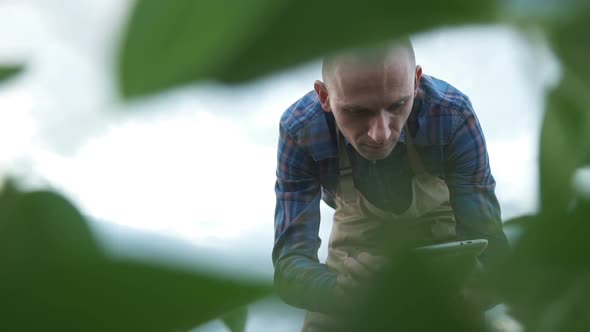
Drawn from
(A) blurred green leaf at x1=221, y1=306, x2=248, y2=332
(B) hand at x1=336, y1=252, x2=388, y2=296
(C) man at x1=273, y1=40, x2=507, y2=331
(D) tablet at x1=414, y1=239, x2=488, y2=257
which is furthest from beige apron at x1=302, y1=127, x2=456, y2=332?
(A) blurred green leaf at x1=221, y1=306, x2=248, y2=332

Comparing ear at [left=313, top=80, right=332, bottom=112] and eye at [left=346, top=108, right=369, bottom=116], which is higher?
ear at [left=313, top=80, right=332, bottom=112]

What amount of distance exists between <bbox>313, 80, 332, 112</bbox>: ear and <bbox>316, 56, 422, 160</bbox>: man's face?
14 centimetres

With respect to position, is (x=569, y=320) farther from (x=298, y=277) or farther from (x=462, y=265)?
(x=298, y=277)

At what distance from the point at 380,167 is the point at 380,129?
35 centimetres

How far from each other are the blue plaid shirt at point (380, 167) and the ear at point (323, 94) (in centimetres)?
5

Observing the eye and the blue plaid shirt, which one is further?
the blue plaid shirt

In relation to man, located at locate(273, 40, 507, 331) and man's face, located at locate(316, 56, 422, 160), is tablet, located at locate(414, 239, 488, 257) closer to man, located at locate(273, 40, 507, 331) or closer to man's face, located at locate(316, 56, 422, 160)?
man's face, located at locate(316, 56, 422, 160)

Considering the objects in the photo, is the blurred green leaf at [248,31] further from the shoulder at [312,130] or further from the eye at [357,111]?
the shoulder at [312,130]

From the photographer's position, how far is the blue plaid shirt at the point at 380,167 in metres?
1.21

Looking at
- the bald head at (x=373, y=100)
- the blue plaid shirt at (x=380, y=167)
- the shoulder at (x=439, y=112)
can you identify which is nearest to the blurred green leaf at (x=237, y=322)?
the bald head at (x=373, y=100)

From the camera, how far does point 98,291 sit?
6 cm

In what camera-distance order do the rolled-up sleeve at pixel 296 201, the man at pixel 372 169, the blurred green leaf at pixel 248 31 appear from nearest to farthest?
the blurred green leaf at pixel 248 31 < the man at pixel 372 169 < the rolled-up sleeve at pixel 296 201

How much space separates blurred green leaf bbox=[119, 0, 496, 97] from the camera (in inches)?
2.3

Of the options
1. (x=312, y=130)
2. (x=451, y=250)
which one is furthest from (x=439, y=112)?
(x=451, y=250)
